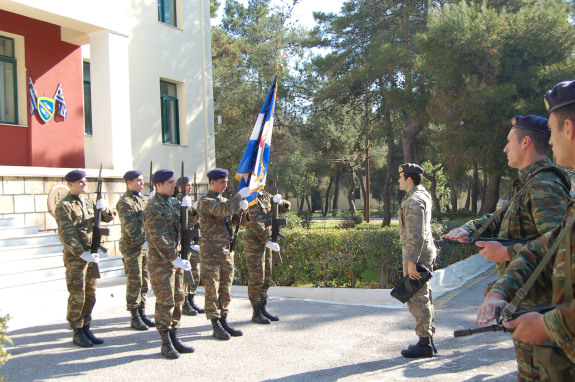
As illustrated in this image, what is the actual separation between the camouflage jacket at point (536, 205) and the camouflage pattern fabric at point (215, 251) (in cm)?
354

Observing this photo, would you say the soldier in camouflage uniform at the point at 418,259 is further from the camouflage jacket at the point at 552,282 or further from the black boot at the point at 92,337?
the black boot at the point at 92,337

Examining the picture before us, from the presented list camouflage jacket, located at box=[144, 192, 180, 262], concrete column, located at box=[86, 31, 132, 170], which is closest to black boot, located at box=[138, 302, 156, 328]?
camouflage jacket, located at box=[144, 192, 180, 262]

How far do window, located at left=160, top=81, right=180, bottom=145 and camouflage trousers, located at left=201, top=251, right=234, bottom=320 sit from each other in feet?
32.0

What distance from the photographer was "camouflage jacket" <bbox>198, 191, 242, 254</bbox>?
6031mm

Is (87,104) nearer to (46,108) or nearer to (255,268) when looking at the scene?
(46,108)

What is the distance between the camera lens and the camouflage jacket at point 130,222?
668cm

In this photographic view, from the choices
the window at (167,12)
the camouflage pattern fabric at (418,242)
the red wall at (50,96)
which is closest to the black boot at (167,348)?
the camouflage pattern fabric at (418,242)

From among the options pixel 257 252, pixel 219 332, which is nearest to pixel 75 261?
pixel 219 332

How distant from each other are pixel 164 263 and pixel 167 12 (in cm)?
1217

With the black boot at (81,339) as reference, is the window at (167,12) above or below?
above

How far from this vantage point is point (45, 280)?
8.34m

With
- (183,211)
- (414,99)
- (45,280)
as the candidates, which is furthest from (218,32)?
(183,211)

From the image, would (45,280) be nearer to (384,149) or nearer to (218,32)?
(218,32)

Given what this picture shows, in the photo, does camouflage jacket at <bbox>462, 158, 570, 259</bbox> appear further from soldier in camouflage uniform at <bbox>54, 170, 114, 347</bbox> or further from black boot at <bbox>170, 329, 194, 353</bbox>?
soldier in camouflage uniform at <bbox>54, 170, 114, 347</bbox>
